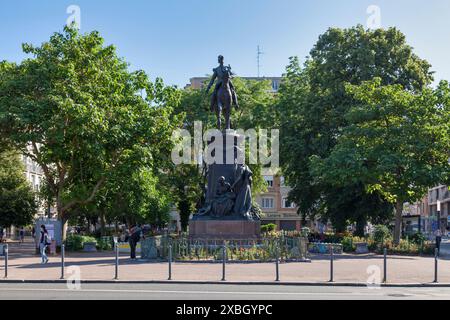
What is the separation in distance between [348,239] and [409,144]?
21.6ft

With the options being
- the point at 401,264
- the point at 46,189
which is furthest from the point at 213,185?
the point at 46,189

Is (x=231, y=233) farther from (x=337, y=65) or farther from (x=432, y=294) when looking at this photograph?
(x=337, y=65)

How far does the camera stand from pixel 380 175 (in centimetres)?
3541

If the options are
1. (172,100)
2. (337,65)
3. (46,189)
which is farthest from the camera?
(46,189)

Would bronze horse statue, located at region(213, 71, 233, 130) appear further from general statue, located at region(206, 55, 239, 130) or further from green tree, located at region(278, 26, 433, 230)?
green tree, located at region(278, 26, 433, 230)

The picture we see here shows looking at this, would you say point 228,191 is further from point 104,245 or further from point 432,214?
point 432,214

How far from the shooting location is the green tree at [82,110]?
34.4m

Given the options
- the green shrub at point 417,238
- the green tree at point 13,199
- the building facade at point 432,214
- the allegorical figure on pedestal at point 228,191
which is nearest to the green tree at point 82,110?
the allegorical figure on pedestal at point 228,191

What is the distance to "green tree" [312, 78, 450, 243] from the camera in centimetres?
3503

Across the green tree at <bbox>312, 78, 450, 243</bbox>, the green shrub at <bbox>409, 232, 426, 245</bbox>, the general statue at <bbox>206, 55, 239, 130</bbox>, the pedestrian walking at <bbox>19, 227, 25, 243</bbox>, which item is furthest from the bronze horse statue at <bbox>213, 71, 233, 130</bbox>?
the pedestrian walking at <bbox>19, 227, 25, 243</bbox>

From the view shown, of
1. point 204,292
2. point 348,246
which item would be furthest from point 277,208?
point 204,292

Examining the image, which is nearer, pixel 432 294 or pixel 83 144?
pixel 432 294

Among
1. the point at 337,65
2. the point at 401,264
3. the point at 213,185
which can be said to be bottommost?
the point at 401,264

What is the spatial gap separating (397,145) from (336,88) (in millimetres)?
10944
